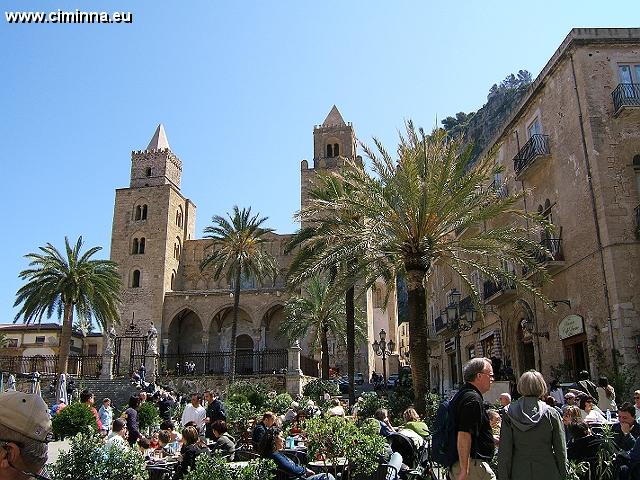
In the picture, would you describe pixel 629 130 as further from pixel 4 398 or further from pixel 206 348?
pixel 206 348

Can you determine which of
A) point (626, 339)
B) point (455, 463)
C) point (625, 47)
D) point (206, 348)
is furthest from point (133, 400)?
point (206, 348)

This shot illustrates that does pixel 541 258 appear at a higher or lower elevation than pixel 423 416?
higher

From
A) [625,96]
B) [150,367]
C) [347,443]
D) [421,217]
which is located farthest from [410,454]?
[150,367]

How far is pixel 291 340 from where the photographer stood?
3284 centimetres

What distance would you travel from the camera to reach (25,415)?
2.39m

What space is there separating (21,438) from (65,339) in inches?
1141

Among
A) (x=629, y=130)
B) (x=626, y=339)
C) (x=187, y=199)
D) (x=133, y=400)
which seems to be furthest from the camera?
(x=187, y=199)

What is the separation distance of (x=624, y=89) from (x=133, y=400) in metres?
15.3

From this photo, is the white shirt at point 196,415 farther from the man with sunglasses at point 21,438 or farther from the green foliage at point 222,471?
the man with sunglasses at point 21,438

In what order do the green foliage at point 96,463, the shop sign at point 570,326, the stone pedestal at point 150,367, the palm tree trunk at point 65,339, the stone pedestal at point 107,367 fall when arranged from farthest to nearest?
the stone pedestal at point 107,367 → the stone pedestal at point 150,367 → the palm tree trunk at point 65,339 → the shop sign at point 570,326 → the green foliage at point 96,463

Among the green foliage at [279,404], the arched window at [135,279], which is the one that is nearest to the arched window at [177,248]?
the arched window at [135,279]

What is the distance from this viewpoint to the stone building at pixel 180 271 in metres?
46.7

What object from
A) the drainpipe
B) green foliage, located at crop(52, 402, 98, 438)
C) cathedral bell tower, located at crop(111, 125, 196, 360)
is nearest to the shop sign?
the drainpipe

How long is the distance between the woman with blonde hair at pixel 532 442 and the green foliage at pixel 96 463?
383 centimetres
